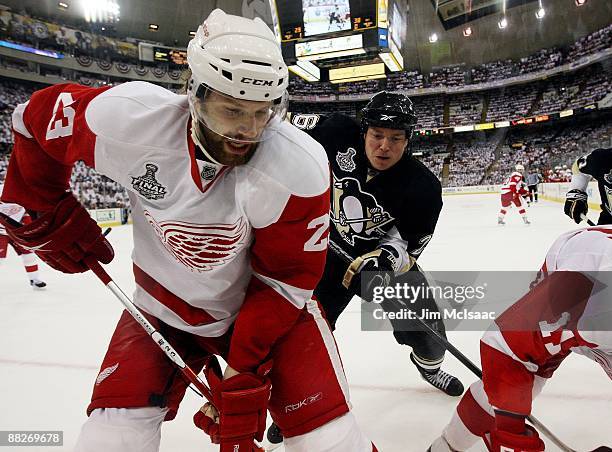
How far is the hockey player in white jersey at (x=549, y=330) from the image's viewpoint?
1061 millimetres

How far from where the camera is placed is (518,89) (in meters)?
27.7

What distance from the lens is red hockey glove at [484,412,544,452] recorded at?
3.63 ft

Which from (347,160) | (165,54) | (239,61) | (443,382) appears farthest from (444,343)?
(165,54)

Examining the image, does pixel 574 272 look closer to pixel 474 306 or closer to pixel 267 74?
pixel 267 74

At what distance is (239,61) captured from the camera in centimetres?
102

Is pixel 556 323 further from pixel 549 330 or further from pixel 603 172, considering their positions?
pixel 603 172

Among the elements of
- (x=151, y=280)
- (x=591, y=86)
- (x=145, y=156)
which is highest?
(x=591, y=86)

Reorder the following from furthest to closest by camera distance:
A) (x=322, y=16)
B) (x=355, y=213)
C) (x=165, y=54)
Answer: (x=165, y=54) → (x=322, y=16) → (x=355, y=213)

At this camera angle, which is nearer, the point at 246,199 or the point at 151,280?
the point at 246,199

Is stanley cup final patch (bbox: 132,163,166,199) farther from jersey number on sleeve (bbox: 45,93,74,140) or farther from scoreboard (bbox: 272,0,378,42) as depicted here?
scoreboard (bbox: 272,0,378,42)

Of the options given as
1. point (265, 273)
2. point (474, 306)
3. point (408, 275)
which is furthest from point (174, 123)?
point (474, 306)

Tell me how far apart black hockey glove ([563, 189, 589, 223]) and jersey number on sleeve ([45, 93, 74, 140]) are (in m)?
3.04

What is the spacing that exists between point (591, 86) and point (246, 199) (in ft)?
92.3

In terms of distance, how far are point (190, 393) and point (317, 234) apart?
1470 mm
